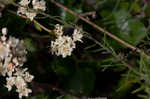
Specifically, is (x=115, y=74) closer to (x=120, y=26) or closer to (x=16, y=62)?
(x=120, y=26)

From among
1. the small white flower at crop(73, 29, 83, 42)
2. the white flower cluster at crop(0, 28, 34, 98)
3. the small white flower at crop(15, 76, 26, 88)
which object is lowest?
the small white flower at crop(15, 76, 26, 88)

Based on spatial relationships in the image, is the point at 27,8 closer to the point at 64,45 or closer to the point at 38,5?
the point at 38,5

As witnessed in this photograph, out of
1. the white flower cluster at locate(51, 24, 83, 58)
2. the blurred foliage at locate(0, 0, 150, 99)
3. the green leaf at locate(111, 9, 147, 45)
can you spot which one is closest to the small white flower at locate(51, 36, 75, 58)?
the white flower cluster at locate(51, 24, 83, 58)

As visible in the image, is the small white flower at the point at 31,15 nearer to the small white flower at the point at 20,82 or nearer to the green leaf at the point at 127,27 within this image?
the small white flower at the point at 20,82

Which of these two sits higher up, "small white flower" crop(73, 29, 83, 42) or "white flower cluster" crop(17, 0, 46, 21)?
"white flower cluster" crop(17, 0, 46, 21)

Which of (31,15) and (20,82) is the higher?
(31,15)

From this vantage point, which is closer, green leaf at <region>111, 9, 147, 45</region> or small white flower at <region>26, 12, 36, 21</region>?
small white flower at <region>26, 12, 36, 21</region>

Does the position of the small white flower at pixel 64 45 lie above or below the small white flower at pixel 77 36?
below

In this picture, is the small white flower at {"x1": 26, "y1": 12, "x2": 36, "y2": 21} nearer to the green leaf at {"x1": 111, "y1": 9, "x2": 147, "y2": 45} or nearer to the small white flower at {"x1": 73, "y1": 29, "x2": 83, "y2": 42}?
the small white flower at {"x1": 73, "y1": 29, "x2": 83, "y2": 42}

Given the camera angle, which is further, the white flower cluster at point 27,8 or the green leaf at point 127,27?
the green leaf at point 127,27

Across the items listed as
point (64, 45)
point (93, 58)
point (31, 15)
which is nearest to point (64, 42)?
point (64, 45)

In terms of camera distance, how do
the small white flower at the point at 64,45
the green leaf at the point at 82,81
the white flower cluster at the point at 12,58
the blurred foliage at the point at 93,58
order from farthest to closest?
the green leaf at the point at 82,81 → the blurred foliage at the point at 93,58 → the small white flower at the point at 64,45 → the white flower cluster at the point at 12,58

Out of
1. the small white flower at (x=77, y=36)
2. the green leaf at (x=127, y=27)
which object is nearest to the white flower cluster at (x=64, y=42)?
the small white flower at (x=77, y=36)
